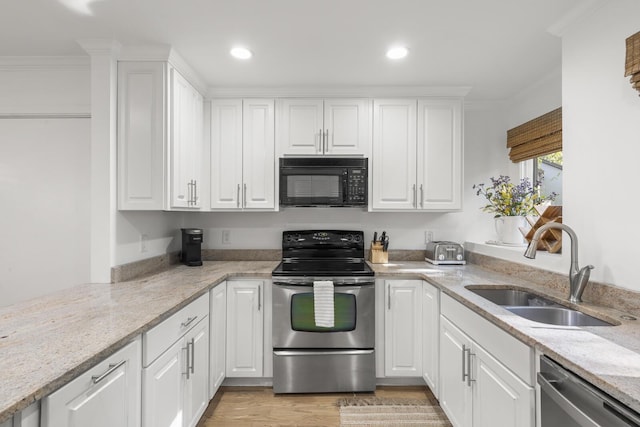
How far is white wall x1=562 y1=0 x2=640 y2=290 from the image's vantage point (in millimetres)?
1406

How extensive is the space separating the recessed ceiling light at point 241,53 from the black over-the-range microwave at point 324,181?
2.79 feet

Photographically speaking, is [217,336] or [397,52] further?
[217,336]

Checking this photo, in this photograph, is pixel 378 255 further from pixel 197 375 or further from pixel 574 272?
pixel 197 375

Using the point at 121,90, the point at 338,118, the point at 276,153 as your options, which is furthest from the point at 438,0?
the point at 121,90

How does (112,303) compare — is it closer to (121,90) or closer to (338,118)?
(121,90)

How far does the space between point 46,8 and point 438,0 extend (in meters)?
2.00

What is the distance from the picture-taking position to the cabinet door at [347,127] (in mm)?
2748

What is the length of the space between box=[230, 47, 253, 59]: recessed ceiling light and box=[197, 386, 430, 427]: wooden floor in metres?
2.41

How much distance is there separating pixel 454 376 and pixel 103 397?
1.70m

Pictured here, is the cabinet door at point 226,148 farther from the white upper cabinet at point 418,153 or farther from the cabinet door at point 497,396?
the cabinet door at point 497,396

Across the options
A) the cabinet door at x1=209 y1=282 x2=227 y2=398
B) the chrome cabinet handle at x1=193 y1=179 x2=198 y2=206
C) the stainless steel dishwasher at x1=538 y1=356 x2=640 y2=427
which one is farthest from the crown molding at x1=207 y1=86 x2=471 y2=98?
the stainless steel dishwasher at x1=538 y1=356 x2=640 y2=427

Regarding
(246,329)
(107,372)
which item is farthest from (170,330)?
(246,329)

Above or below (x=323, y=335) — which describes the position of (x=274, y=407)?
below

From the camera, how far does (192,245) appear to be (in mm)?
2719
